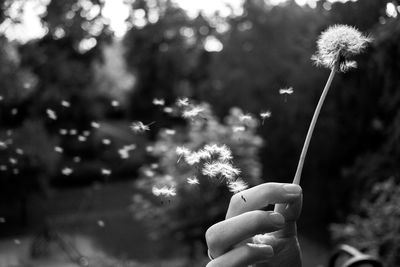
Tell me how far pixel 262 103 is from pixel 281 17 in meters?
2.80

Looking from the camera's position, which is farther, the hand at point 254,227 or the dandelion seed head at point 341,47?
the dandelion seed head at point 341,47

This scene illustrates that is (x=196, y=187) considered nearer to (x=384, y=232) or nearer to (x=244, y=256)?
(x=384, y=232)

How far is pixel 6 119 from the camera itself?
1608 centimetres

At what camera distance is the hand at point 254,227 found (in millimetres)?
1241

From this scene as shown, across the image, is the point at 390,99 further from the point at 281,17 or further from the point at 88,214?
the point at 88,214

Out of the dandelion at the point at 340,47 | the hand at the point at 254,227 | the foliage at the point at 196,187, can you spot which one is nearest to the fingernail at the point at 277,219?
the hand at the point at 254,227

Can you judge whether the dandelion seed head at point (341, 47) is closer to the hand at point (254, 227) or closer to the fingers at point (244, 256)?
the hand at point (254, 227)

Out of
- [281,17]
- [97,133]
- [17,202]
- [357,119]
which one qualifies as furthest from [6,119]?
[357,119]

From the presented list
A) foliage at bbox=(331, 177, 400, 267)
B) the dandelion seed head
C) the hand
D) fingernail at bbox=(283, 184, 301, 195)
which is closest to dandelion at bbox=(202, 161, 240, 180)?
the hand

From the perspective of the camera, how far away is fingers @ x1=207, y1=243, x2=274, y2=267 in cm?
125

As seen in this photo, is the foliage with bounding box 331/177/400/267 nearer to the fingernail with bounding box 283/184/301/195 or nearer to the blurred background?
the blurred background

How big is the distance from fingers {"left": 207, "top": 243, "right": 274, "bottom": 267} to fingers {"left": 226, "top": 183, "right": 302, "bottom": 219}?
12cm

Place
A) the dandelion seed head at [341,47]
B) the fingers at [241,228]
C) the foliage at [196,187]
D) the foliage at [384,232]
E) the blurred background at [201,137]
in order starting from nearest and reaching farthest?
the fingers at [241,228]
the dandelion seed head at [341,47]
the foliage at [384,232]
the blurred background at [201,137]
the foliage at [196,187]

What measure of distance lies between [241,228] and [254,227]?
0.04 m
